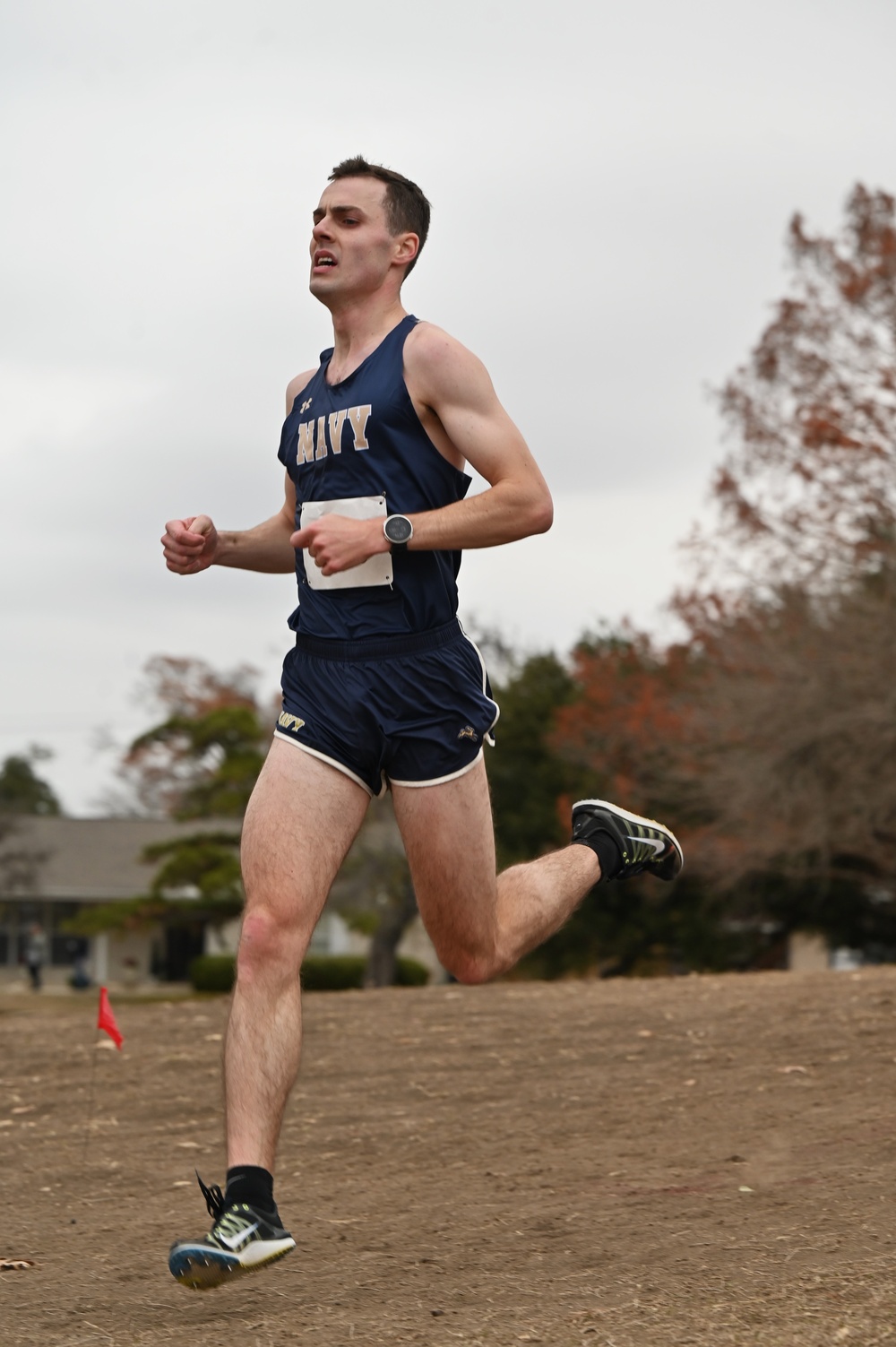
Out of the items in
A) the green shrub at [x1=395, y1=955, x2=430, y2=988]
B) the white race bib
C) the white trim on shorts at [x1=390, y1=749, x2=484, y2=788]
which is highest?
the white race bib

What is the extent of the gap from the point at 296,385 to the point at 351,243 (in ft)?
1.66

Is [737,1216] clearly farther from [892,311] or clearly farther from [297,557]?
[892,311]

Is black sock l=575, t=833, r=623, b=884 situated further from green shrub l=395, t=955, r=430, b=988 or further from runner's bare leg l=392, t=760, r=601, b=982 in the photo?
green shrub l=395, t=955, r=430, b=988

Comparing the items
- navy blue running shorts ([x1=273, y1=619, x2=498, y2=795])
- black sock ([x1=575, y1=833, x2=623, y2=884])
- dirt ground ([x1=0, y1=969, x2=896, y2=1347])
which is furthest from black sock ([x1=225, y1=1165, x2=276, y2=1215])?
black sock ([x1=575, y1=833, x2=623, y2=884])

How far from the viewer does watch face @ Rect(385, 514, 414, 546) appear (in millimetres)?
4172

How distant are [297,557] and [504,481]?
25.3 inches

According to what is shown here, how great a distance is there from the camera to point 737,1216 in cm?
484

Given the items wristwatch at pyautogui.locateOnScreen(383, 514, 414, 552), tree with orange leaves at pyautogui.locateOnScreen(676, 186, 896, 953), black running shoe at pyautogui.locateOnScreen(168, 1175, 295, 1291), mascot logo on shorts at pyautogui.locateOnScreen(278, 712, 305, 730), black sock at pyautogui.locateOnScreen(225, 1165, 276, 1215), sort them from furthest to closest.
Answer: tree with orange leaves at pyautogui.locateOnScreen(676, 186, 896, 953) → mascot logo on shorts at pyautogui.locateOnScreen(278, 712, 305, 730) → wristwatch at pyautogui.locateOnScreen(383, 514, 414, 552) → black sock at pyautogui.locateOnScreen(225, 1165, 276, 1215) → black running shoe at pyautogui.locateOnScreen(168, 1175, 295, 1291)

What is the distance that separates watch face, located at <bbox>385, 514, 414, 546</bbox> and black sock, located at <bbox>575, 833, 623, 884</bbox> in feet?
5.32

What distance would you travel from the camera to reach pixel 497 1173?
5816mm

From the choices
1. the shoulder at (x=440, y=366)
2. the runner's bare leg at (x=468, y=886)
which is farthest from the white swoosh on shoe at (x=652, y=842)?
the shoulder at (x=440, y=366)

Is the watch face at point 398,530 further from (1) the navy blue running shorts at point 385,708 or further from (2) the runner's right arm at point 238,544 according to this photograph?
(2) the runner's right arm at point 238,544

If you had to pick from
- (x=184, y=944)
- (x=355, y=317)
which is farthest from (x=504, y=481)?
(x=184, y=944)

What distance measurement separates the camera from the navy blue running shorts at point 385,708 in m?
4.26
